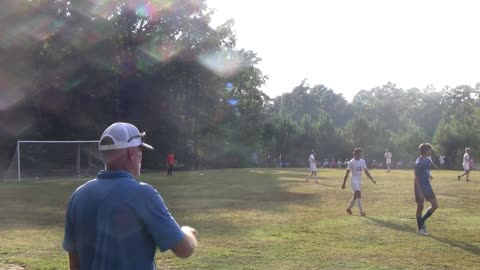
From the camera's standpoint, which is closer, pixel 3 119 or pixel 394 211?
pixel 394 211

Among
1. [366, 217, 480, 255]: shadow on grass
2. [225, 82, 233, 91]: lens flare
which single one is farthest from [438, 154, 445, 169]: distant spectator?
[366, 217, 480, 255]: shadow on grass

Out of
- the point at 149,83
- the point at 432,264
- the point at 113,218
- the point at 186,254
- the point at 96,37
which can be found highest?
the point at 96,37

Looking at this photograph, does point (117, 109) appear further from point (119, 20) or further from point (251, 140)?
point (251, 140)

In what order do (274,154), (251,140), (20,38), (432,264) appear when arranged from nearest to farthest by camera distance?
(432,264) → (20,38) → (251,140) → (274,154)

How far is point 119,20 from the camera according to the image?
48375 mm

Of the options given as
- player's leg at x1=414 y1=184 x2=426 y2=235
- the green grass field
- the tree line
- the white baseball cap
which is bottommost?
the green grass field

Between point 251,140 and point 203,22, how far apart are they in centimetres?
2136

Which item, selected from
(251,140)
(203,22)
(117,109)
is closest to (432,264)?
(117,109)

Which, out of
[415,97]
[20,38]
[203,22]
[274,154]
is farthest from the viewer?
[415,97]

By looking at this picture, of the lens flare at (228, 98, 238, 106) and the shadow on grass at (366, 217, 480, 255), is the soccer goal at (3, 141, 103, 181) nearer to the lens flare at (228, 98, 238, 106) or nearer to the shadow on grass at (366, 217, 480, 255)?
the shadow on grass at (366, 217, 480, 255)

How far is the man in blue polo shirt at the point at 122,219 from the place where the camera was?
Result: 3.06 metres

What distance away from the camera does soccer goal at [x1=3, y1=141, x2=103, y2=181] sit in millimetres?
35375

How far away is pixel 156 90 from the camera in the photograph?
49.5m

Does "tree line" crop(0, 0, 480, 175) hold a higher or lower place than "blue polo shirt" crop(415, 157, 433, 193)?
higher
